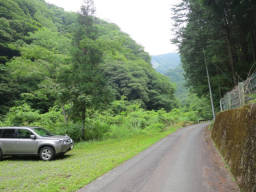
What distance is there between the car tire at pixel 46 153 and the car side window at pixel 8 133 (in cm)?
185

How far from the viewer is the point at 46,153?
858cm

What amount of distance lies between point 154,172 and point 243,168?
104 inches

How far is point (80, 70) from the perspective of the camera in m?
15.7

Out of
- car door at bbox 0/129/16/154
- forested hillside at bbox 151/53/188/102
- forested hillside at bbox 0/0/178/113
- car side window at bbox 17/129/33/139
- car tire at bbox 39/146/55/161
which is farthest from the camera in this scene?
forested hillside at bbox 151/53/188/102

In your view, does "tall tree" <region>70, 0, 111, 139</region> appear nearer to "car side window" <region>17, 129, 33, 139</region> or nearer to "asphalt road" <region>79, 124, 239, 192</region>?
"car side window" <region>17, 129, 33, 139</region>

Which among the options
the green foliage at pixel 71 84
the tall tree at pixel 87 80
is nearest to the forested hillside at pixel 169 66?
the green foliage at pixel 71 84

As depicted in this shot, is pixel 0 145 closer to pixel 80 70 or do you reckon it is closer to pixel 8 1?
pixel 80 70

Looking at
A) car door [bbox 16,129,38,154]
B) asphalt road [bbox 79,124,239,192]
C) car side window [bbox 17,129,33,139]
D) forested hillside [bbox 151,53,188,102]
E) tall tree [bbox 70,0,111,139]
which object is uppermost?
forested hillside [bbox 151,53,188,102]

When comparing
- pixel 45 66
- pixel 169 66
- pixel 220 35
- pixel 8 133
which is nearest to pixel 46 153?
pixel 8 133

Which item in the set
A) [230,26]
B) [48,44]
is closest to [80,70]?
[230,26]

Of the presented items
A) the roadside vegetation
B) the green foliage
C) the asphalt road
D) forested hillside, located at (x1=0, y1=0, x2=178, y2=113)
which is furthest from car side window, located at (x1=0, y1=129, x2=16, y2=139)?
the asphalt road

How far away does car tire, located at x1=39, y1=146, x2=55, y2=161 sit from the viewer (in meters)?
8.50

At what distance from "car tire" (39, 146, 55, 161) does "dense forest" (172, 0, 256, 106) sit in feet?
40.1

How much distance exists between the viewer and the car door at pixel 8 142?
8.69 metres
